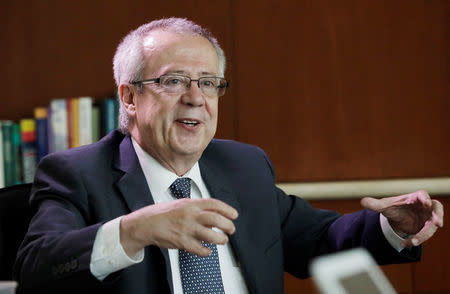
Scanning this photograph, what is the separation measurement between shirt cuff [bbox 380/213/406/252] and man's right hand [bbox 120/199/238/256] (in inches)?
24.9

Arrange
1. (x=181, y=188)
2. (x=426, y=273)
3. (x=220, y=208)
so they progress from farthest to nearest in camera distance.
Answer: (x=426, y=273) → (x=181, y=188) → (x=220, y=208)

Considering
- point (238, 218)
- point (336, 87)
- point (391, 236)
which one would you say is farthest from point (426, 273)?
point (238, 218)

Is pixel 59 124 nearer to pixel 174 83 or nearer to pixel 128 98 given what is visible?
pixel 128 98

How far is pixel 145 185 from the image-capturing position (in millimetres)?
1634

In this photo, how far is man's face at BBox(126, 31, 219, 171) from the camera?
1.70m

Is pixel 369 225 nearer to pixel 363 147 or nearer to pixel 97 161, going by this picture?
pixel 97 161

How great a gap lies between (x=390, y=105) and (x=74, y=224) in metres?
1.77

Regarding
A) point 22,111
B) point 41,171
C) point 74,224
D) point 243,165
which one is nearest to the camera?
point 74,224

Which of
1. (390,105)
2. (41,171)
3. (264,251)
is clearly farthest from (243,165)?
(390,105)

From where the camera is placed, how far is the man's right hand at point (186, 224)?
1150 mm

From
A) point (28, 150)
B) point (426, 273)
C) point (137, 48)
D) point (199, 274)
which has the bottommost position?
point (426, 273)

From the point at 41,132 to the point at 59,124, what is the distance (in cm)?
9

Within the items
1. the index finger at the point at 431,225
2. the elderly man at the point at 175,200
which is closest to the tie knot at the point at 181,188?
the elderly man at the point at 175,200

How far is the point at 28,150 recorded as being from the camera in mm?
2566
